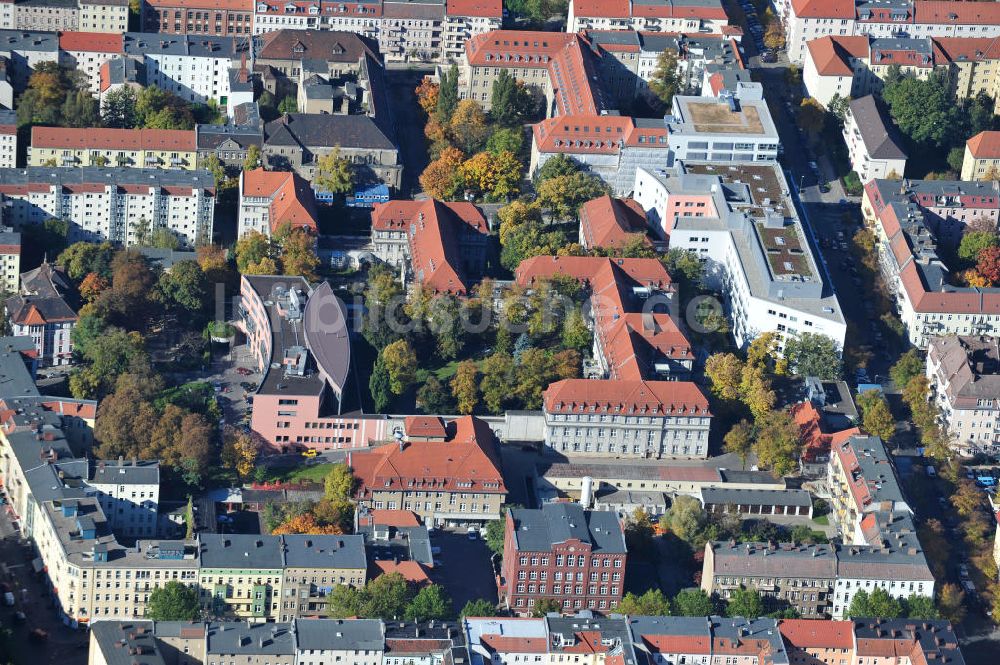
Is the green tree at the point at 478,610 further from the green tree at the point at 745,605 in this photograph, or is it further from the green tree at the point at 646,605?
the green tree at the point at 745,605

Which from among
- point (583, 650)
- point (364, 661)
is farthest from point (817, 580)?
point (364, 661)

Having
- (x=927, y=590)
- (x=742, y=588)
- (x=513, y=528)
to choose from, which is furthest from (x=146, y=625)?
(x=927, y=590)

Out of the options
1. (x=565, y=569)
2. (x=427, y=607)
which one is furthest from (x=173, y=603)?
(x=565, y=569)

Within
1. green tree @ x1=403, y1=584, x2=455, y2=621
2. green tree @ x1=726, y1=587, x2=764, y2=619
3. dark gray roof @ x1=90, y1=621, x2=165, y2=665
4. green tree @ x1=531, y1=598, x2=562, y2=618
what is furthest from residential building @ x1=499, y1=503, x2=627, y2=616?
dark gray roof @ x1=90, y1=621, x2=165, y2=665

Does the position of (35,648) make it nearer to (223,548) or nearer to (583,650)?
(223,548)

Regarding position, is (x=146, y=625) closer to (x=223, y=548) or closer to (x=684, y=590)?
(x=223, y=548)

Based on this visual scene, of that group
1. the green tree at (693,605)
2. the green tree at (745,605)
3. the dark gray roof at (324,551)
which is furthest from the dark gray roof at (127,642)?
the green tree at (745,605)

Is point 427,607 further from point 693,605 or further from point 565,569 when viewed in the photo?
point 693,605
